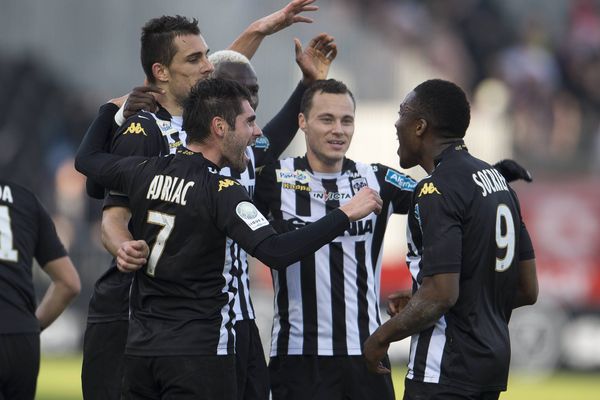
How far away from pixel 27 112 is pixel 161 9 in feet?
8.62

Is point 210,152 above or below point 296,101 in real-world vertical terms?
below

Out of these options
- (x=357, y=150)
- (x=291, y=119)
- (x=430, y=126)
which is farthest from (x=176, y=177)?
(x=357, y=150)

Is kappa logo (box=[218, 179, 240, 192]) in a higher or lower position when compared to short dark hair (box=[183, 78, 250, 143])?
lower

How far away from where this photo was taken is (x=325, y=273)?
6.97 m

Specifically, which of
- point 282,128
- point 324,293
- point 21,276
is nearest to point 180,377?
point 324,293

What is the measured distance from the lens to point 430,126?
588 centimetres

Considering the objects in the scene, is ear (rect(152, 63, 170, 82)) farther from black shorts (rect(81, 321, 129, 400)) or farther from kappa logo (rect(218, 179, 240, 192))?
black shorts (rect(81, 321, 129, 400))

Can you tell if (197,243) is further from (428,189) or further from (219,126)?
(428,189)

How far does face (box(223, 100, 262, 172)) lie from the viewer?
5.84 m

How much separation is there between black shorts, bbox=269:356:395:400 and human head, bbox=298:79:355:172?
115 centimetres

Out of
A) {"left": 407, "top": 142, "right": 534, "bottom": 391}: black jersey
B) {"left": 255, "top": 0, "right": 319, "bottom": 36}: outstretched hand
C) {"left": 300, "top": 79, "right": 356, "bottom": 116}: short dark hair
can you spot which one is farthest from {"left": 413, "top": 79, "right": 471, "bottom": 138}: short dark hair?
{"left": 255, "top": 0, "right": 319, "bottom": 36}: outstretched hand

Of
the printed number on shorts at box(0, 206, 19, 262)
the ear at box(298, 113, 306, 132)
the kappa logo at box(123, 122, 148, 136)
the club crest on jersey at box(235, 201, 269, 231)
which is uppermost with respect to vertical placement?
the ear at box(298, 113, 306, 132)

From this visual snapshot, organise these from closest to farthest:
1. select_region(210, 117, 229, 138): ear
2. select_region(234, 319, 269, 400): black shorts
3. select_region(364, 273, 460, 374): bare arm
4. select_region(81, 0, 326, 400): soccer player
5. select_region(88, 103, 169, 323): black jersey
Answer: select_region(364, 273, 460, 374): bare arm, select_region(210, 117, 229, 138): ear, select_region(88, 103, 169, 323): black jersey, select_region(234, 319, 269, 400): black shorts, select_region(81, 0, 326, 400): soccer player

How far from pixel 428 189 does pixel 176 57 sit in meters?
1.70
